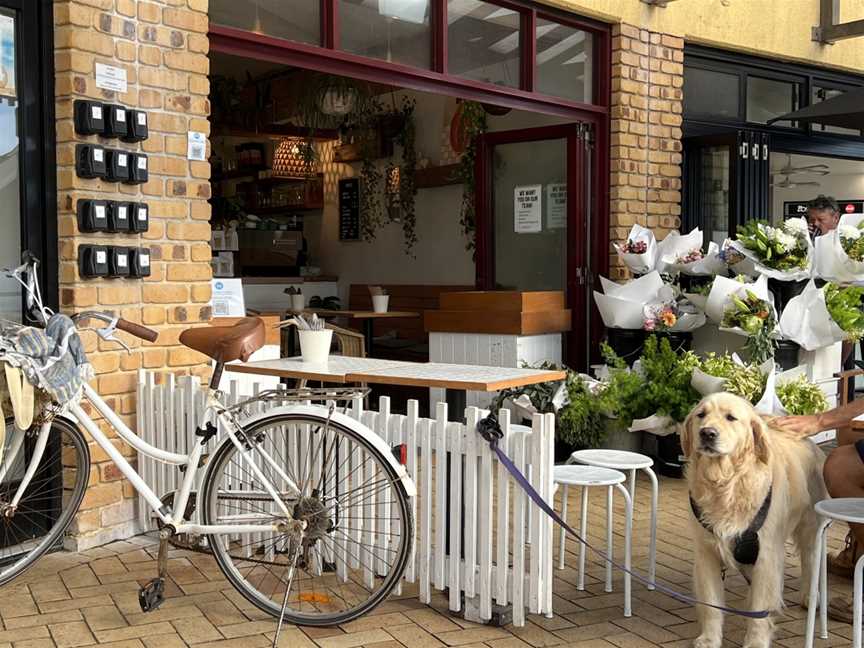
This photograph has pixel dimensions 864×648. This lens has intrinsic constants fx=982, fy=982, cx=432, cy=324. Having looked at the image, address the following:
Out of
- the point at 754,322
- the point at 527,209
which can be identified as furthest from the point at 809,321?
the point at 527,209

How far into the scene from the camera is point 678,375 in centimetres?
536

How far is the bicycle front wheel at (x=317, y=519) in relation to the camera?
324 centimetres

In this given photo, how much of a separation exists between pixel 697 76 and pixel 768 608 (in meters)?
5.04

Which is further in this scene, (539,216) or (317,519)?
(539,216)

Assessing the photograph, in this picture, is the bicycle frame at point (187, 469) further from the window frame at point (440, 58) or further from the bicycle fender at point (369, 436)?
the window frame at point (440, 58)

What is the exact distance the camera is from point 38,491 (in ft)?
13.0

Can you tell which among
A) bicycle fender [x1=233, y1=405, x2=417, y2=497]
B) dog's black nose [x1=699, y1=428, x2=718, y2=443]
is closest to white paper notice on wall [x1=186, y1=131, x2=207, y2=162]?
bicycle fender [x1=233, y1=405, x2=417, y2=497]

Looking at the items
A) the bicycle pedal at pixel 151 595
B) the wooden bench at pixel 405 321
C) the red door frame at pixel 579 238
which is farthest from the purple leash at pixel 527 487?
the wooden bench at pixel 405 321

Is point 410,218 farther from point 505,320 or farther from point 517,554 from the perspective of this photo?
point 517,554

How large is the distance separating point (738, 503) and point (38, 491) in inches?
107

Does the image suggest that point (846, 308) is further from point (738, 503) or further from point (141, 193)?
point (141, 193)

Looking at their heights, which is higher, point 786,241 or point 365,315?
point 786,241

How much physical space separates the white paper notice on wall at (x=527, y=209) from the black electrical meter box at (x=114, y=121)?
11.4ft

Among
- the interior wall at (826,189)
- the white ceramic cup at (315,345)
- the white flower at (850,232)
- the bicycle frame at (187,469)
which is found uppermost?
the interior wall at (826,189)
